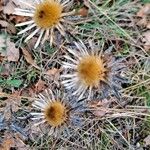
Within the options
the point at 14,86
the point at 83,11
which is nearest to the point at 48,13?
the point at 83,11

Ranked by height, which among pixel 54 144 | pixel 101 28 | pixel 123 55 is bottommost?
pixel 54 144

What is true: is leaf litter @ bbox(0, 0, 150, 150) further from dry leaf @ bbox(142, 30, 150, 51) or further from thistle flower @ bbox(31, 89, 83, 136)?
dry leaf @ bbox(142, 30, 150, 51)

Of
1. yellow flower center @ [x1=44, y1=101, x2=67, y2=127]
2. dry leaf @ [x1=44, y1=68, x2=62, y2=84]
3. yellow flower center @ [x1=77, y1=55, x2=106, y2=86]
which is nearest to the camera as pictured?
yellow flower center @ [x1=77, y1=55, x2=106, y2=86]

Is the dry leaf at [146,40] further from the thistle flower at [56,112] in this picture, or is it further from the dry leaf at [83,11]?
the thistle flower at [56,112]

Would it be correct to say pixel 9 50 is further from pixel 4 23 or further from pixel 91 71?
pixel 91 71

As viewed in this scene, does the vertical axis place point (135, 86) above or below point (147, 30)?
below

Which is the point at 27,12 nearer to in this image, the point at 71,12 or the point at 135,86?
the point at 71,12

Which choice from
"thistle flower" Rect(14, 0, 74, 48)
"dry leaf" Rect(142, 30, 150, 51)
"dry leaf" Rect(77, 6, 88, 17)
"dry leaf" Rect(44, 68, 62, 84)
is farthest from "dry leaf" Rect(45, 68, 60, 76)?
"dry leaf" Rect(142, 30, 150, 51)

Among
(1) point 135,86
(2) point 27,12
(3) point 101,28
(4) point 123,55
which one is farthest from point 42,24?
(1) point 135,86
